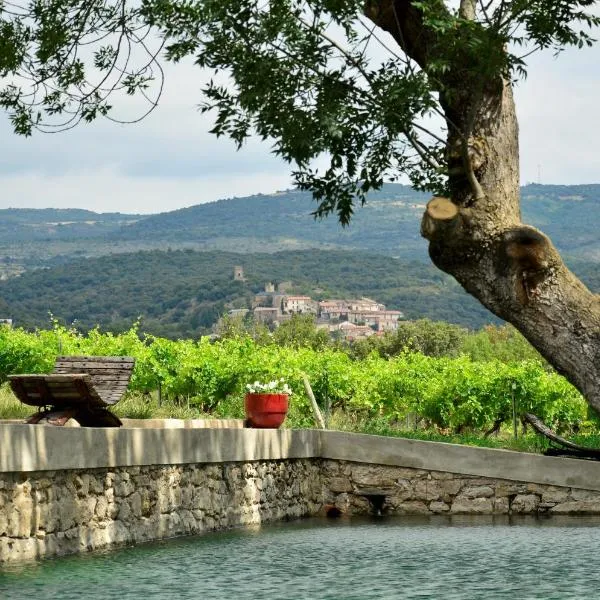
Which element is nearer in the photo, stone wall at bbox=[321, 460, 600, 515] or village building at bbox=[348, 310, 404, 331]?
stone wall at bbox=[321, 460, 600, 515]

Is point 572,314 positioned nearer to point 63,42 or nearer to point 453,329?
point 63,42

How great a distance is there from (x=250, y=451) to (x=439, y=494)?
292 cm

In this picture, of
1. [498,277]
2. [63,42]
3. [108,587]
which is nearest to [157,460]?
[108,587]

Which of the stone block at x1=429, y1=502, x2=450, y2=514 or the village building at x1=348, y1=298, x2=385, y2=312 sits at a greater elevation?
the stone block at x1=429, y1=502, x2=450, y2=514

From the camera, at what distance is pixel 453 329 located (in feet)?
249

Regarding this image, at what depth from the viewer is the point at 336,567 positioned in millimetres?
10133

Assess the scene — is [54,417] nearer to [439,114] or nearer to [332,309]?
[439,114]

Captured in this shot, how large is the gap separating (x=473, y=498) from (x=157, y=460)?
521 centimetres

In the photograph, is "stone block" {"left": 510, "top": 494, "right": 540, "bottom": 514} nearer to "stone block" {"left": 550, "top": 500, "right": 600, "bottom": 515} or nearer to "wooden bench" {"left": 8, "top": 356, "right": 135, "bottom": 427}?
"stone block" {"left": 550, "top": 500, "right": 600, "bottom": 515}

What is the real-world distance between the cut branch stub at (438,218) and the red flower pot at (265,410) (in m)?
7.70

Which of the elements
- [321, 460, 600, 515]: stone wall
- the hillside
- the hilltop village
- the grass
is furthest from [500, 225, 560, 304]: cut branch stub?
the hilltop village

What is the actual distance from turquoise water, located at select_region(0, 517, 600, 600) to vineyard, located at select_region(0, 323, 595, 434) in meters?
5.08

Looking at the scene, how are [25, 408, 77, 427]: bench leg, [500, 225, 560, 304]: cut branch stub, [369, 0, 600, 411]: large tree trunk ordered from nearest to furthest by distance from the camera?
1. [369, 0, 600, 411]: large tree trunk
2. [500, 225, 560, 304]: cut branch stub
3. [25, 408, 77, 427]: bench leg

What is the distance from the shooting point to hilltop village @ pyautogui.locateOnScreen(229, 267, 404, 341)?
11138 centimetres
